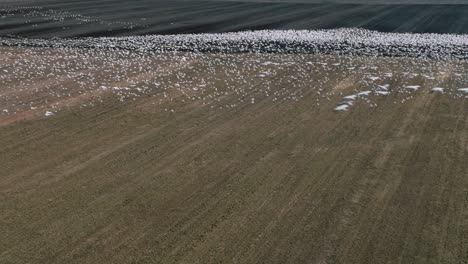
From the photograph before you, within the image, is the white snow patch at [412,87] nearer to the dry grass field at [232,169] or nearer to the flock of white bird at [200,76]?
the flock of white bird at [200,76]

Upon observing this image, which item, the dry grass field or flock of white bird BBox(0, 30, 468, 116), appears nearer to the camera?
the dry grass field

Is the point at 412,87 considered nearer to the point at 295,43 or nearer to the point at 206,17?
the point at 295,43

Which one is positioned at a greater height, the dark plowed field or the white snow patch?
the dark plowed field

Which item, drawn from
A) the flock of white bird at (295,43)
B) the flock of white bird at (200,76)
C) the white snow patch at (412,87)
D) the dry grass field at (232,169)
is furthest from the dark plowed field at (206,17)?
the white snow patch at (412,87)

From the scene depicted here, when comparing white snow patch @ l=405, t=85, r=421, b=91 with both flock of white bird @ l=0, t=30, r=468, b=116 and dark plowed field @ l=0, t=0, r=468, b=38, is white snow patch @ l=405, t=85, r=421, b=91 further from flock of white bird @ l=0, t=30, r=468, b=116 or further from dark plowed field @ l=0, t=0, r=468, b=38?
dark plowed field @ l=0, t=0, r=468, b=38

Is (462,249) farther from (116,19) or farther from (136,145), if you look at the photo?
(116,19)

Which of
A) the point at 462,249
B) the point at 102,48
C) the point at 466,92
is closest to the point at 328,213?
the point at 462,249

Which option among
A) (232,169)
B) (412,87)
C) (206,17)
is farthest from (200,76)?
(206,17)

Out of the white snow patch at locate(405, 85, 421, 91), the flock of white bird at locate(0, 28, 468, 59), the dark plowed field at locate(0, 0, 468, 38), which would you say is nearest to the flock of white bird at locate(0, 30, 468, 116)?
the white snow patch at locate(405, 85, 421, 91)
